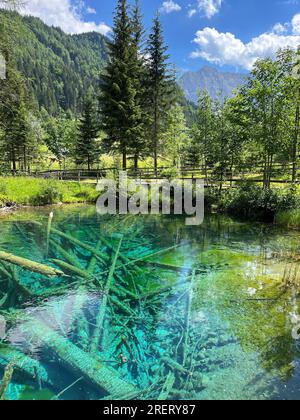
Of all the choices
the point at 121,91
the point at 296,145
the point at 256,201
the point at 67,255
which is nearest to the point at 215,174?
the point at 256,201

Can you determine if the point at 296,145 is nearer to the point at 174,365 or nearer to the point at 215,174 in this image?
Answer: the point at 215,174

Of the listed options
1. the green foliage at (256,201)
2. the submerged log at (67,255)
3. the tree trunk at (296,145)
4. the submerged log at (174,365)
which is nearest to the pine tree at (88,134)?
the green foliage at (256,201)

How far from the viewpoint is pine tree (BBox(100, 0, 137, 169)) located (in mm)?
27609

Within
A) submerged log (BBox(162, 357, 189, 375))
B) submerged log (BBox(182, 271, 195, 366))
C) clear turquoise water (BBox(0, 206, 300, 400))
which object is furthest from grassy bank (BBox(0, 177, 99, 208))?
submerged log (BBox(162, 357, 189, 375))

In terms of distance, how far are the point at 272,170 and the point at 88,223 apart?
1240 cm

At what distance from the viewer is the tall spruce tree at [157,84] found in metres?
29.6

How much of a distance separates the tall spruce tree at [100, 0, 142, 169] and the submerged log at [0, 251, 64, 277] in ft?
62.9

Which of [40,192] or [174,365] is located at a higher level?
[40,192]

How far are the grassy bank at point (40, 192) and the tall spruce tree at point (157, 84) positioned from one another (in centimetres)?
801

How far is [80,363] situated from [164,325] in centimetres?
210

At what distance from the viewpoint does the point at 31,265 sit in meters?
9.79

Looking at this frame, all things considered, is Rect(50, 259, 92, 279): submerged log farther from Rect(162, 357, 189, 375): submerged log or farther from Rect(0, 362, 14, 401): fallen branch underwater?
Rect(162, 357, 189, 375): submerged log

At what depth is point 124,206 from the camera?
22969 mm

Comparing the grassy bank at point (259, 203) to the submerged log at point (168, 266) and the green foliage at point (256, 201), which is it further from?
the submerged log at point (168, 266)
